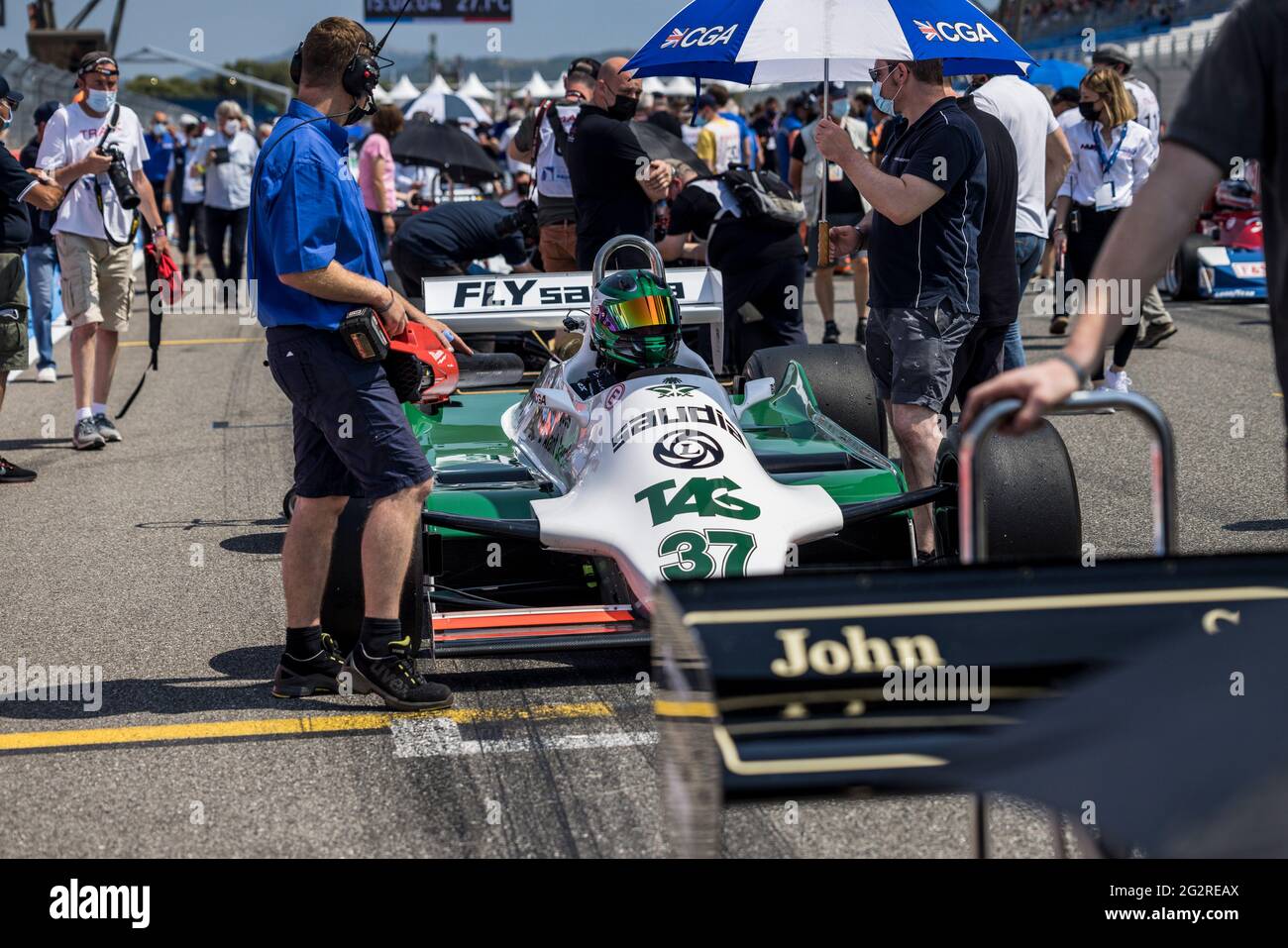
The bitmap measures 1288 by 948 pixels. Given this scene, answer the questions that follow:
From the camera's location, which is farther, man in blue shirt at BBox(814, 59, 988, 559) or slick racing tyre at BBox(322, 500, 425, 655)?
man in blue shirt at BBox(814, 59, 988, 559)

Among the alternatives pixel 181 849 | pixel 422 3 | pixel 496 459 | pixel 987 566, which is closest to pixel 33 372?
pixel 496 459

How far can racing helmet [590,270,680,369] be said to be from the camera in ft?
18.6

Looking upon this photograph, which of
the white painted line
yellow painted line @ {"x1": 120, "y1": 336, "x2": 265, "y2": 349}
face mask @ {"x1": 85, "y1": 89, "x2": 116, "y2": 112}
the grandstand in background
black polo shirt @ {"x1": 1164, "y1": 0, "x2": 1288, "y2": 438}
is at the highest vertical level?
the grandstand in background

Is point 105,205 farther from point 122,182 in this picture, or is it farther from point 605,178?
point 605,178

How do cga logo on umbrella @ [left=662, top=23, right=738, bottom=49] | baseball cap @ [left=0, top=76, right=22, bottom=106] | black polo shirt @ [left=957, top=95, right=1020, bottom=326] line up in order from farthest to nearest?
baseball cap @ [left=0, top=76, right=22, bottom=106]
cga logo on umbrella @ [left=662, top=23, right=738, bottom=49]
black polo shirt @ [left=957, top=95, right=1020, bottom=326]

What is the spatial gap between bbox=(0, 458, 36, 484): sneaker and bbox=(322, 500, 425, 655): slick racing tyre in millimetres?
4012

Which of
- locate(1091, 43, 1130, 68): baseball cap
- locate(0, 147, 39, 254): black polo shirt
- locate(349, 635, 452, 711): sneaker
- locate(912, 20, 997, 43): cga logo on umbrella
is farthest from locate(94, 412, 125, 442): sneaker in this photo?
locate(1091, 43, 1130, 68): baseball cap

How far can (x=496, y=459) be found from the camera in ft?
20.7

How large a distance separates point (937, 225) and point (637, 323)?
3.70 feet

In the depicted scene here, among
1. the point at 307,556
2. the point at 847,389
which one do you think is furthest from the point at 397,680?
the point at 847,389

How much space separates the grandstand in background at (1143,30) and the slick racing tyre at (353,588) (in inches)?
982

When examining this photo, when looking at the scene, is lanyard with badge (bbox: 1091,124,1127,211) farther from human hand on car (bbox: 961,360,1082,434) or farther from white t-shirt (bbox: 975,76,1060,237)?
human hand on car (bbox: 961,360,1082,434)

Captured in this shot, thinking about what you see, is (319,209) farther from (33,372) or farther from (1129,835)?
(33,372)

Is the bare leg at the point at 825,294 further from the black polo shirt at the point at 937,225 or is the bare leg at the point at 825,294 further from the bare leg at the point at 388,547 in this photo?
the bare leg at the point at 388,547
